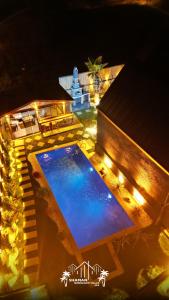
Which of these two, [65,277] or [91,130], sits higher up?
[91,130]

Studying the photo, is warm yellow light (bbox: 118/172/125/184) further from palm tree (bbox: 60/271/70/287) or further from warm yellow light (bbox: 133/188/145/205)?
palm tree (bbox: 60/271/70/287)

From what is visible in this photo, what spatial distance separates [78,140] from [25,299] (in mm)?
14458

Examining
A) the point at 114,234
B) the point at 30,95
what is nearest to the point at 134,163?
the point at 114,234

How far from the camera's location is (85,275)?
43.8 ft

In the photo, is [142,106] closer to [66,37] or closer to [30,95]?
[30,95]

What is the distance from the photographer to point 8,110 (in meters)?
22.0

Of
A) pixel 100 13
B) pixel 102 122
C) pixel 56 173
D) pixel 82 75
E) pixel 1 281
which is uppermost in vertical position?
pixel 100 13

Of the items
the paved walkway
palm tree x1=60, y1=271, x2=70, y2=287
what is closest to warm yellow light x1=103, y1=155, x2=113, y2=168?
the paved walkway

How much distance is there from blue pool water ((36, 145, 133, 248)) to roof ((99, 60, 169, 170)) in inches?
199

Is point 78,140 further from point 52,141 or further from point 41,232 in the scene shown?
point 41,232

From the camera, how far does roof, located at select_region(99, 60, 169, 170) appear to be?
14.2 meters

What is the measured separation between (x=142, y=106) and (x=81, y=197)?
7.91 meters

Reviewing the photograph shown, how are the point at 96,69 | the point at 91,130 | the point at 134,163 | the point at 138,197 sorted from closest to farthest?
the point at 134,163 < the point at 138,197 < the point at 91,130 < the point at 96,69

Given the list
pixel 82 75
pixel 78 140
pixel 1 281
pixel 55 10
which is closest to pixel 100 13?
pixel 55 10
